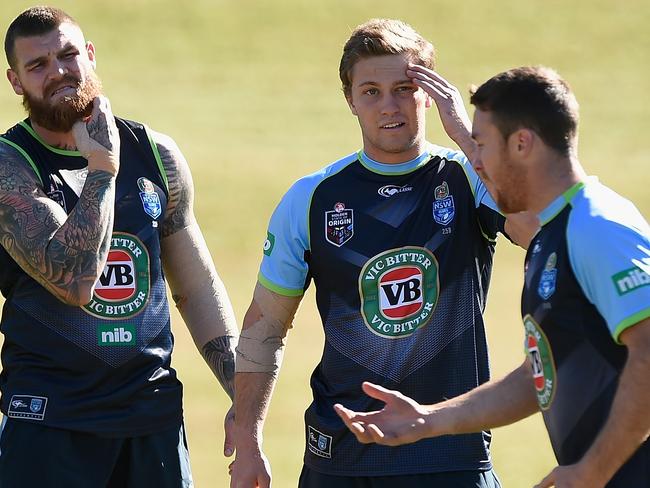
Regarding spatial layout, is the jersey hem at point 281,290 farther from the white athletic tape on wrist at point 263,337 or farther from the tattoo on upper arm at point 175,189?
the tattoo on upper arm at point 175,189

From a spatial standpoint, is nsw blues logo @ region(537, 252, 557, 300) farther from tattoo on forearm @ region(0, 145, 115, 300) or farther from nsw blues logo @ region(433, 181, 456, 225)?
tattoo on forearm @ region(0, 145, 115, 300)

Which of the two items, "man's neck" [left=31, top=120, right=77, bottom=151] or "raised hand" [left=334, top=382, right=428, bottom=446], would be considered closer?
"raised hand" [left=334, top=382, right=428, bottom=446]

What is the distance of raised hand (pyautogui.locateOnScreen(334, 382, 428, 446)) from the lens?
4434 mm

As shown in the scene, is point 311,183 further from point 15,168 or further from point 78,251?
point 15,168

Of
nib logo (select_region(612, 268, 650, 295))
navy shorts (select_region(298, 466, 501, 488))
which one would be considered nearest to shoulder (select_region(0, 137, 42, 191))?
navy shorts (select_region(298, 466, 501, 488))

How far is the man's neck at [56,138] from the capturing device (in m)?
5.80

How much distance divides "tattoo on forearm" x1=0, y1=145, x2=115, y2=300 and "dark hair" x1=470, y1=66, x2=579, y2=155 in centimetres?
184

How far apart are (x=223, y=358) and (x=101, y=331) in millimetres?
685

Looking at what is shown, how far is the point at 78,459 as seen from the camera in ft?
18.4

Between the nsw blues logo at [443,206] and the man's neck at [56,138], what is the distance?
1537 mm

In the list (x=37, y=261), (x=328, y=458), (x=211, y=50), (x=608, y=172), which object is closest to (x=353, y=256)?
(x=328, y=458)

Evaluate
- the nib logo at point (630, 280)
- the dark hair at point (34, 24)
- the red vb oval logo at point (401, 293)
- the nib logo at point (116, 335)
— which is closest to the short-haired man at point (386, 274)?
the red vb oval logo at point (401, 293)

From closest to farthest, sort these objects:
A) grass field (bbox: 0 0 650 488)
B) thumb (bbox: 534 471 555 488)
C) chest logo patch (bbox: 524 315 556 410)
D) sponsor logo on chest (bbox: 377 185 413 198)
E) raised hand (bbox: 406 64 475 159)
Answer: thumb (bbox: 534 471 555 488), chest logo patch (bbox: 524 315 556 410), raised hand (bbox: 406 64 475 159), sponsor logo on chest (bbox: 377 185 413 198), grass field (bbox: 0 0 650 488)

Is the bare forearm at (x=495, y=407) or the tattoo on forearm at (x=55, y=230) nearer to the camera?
the bare forearm at (x=495, y=407)
